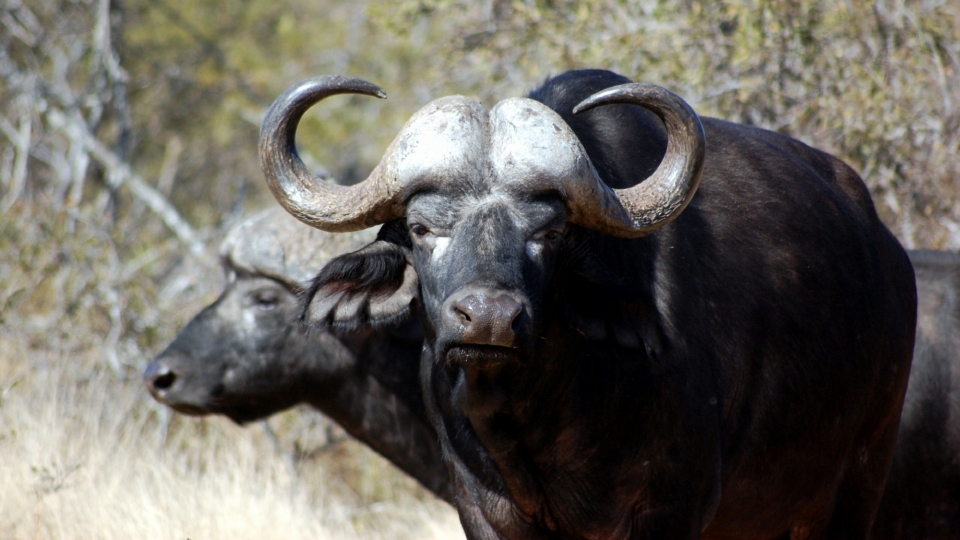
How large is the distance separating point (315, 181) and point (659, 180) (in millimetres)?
1065

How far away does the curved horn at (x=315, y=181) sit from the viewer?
338 centimetres

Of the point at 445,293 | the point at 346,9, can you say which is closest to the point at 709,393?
the point at 445,293

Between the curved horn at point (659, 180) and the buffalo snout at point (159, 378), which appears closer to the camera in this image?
the curved horn at point (659, 180)

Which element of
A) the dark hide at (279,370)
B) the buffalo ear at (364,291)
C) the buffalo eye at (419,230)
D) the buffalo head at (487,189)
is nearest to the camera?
the buffalo head at (487,189)

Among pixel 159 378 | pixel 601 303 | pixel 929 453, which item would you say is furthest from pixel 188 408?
pixel 929 453

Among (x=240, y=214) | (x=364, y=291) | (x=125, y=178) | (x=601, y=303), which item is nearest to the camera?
(x=601, y=303)

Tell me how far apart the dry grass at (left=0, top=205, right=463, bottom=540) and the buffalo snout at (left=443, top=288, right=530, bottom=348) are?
3.01m

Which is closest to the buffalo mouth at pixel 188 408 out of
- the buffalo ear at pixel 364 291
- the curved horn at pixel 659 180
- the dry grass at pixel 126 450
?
the dry grass at pixel 126 450

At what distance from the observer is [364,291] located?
375 centimetres

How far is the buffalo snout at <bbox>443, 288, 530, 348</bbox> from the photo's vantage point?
2.93 metres

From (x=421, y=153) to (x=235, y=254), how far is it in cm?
268

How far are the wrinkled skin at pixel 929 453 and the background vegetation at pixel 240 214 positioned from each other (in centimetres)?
154

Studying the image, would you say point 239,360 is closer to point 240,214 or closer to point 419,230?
point 419,230

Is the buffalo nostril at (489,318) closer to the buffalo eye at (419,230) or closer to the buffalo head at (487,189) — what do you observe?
the buffalo head at (487,189)
